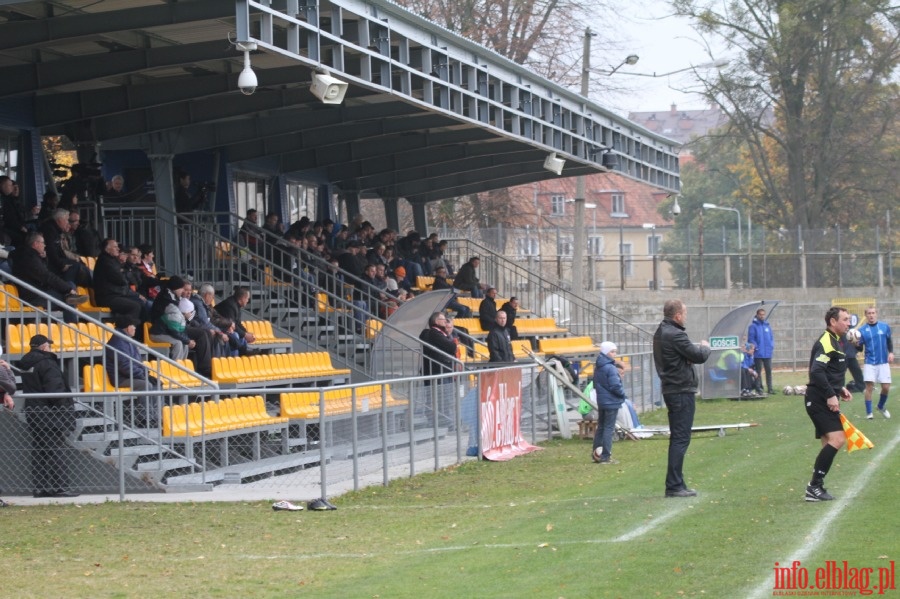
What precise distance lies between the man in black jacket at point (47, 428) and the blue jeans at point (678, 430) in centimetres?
681

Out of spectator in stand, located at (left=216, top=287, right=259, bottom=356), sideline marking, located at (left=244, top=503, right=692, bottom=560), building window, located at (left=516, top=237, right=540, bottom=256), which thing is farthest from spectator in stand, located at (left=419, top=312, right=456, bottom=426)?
building window, located at (left=516, top=237, right=540, bottom=256)

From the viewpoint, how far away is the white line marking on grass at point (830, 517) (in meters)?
9.07

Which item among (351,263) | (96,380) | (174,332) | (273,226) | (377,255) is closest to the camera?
(96,380)

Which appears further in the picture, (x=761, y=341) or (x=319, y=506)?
(x=761, y=341)

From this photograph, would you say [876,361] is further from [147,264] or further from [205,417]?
[205,417]

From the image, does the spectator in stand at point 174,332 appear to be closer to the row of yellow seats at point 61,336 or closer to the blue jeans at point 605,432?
the row of yellow seats at point 61,336

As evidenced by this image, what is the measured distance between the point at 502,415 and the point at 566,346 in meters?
11.3

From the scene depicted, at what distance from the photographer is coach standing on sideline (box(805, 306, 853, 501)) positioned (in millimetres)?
12844

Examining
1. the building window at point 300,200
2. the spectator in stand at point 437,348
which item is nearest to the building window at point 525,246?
the building window at point 300,200

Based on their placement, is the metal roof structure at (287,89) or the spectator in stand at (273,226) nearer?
the metal roof structure at (287,89)

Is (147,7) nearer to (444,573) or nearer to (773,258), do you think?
(444,573)

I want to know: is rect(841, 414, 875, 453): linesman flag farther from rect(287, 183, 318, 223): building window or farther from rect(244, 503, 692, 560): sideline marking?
rect(287, 183, 318, 223): building window

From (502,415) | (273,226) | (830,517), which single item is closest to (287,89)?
(273,226)

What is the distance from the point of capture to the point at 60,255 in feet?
62.6
